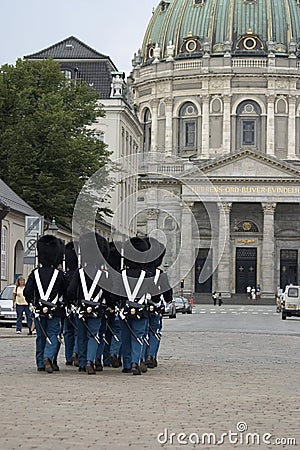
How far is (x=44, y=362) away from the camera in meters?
15.6

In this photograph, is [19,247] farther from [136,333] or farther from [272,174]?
[272,174]

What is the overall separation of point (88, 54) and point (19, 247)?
1203 inches

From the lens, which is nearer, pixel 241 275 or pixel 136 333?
pixel 136 333

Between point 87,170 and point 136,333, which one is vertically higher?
point 87,170

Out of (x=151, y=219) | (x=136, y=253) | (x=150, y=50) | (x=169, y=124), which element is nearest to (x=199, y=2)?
(x=150, y=50)

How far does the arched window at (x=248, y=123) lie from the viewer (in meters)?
109

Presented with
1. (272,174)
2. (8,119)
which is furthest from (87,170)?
(272,174)

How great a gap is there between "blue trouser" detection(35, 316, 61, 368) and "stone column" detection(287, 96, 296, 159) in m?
92.4

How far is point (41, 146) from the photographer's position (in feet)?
160

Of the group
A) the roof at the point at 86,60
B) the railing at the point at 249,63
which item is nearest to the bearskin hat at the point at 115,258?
the roof at the point at 86,60

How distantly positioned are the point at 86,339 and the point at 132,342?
0.69m

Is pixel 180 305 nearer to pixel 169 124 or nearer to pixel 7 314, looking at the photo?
pixel 7 314

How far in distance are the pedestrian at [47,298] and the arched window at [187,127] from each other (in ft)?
311

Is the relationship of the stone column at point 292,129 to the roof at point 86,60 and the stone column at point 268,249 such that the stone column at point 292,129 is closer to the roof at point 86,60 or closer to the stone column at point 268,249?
the stone column at point 268,249
